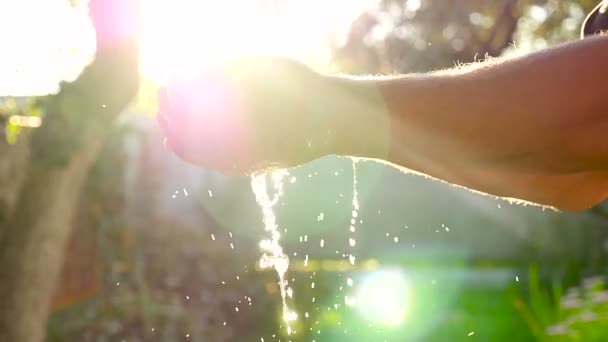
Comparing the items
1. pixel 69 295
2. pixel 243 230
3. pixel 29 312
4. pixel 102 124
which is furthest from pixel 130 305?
pixel 102 124

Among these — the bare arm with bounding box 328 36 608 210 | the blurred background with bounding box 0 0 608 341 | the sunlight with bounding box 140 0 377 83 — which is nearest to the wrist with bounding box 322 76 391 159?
the bare arm with bounding box 328 36 608 210

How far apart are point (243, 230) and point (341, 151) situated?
7.84m

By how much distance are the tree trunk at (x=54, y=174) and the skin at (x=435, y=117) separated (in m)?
2.51

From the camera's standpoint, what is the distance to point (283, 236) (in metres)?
8.56

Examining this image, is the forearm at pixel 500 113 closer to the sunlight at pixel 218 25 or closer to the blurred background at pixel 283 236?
the sunlight at pixel 218 25

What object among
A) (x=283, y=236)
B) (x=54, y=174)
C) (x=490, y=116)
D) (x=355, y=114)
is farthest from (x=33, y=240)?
(x=283, y=236)

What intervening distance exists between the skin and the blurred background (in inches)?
88.2

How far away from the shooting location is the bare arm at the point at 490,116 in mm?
1105

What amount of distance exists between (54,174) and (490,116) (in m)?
3.23

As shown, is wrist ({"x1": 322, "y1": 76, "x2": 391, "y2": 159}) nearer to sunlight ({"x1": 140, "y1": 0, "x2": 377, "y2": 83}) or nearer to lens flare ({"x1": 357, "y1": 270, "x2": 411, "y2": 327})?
sunlight ({"x1": 140, "y1": 0, "x2": 377, "y2": 83})

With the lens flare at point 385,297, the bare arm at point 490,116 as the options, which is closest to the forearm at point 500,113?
the bare arm at point 490,116

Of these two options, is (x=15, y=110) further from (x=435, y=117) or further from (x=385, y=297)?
(x=435, y=117)

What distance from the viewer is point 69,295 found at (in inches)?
292

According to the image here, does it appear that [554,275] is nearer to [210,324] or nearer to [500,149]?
[210,324]
